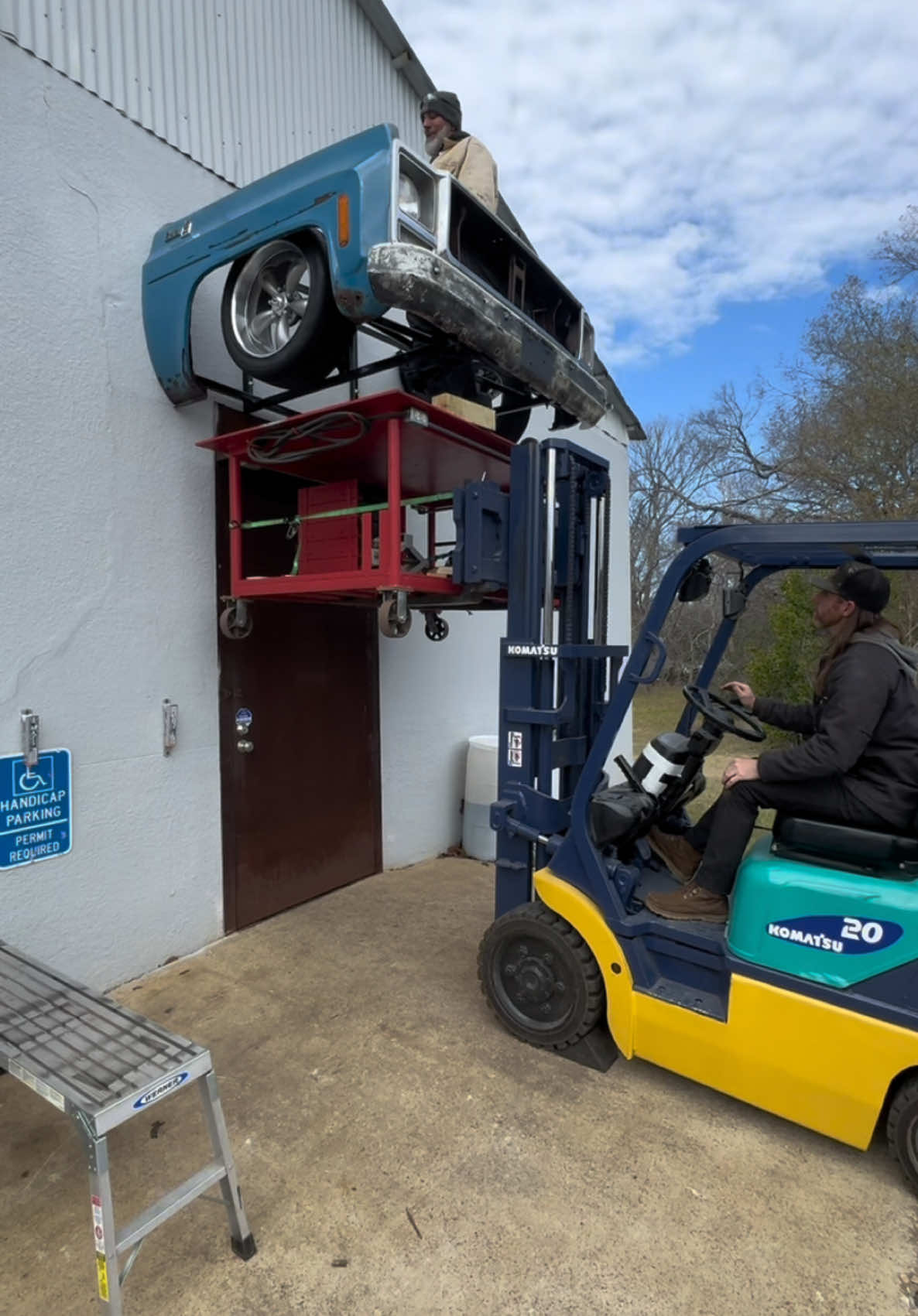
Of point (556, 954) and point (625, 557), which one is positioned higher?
point (625, 557)

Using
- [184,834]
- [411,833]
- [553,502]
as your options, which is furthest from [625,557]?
[184,834]

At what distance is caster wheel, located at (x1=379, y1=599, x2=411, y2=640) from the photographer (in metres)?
3.24

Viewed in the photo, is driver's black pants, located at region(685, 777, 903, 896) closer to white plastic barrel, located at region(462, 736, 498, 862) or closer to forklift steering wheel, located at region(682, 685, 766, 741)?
forklift steering wheel, located at region(682, 685, 766, 741)

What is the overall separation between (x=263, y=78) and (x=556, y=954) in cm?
523

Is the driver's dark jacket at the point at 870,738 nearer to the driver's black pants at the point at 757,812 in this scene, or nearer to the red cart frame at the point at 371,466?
the driver's black pants at the point at 757,812

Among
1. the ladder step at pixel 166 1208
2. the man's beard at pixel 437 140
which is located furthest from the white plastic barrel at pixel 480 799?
the man's beard at pixel 437 140

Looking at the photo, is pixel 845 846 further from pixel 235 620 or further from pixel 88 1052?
pixel 235 620

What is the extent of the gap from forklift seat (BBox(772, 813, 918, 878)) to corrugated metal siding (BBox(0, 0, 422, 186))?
4538 millimetres

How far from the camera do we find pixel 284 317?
3.60m

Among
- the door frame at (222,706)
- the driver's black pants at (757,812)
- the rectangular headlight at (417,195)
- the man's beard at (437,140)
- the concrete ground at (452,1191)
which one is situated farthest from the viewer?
the door frame at (222,706)

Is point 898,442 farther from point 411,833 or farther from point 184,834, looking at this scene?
point 184,834

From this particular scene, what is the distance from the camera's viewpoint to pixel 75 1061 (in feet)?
6.44

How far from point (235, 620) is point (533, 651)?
1663mm

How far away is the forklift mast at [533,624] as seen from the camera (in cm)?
325
